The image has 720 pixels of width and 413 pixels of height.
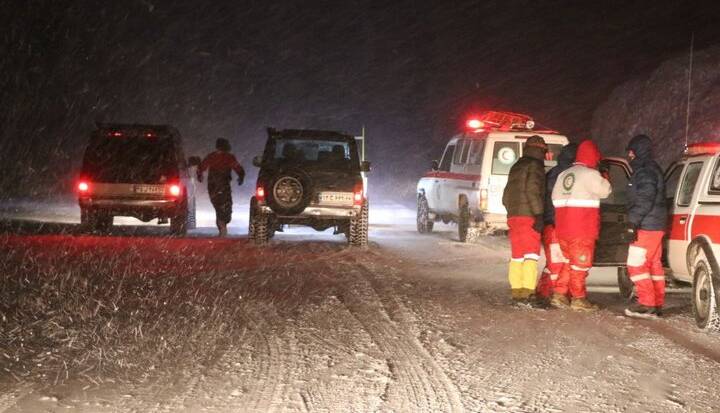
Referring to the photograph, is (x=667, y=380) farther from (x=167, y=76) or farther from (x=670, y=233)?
(x=167, y=76)

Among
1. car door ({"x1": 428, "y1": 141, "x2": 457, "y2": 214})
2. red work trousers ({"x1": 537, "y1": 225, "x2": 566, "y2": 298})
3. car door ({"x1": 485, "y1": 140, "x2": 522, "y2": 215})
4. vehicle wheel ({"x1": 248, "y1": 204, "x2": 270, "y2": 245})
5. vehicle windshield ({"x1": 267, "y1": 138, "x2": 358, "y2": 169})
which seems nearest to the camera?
red work trousers ({"x1": 537, "y1": 225, "x2": 566, "y2": 298})

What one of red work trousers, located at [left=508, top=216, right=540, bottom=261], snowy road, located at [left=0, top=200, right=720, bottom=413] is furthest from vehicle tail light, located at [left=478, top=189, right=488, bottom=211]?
red work trousers, located at [left=508, top=216, right=540, bottom=261]

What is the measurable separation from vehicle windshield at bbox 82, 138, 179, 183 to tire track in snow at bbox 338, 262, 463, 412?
24.3 feet

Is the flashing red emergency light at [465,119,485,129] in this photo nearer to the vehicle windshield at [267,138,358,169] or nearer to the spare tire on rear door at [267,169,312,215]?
the vehicle windshield at [267,138,358,169]

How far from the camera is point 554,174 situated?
966 cm

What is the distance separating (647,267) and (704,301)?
81 centimetres

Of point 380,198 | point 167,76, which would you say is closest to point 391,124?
point 167,76

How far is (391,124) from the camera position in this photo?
62.5 meters

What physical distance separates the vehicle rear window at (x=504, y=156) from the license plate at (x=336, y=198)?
262 cm

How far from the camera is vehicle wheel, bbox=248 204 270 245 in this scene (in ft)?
46.8

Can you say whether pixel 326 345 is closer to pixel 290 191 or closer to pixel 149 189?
pixel 290 191

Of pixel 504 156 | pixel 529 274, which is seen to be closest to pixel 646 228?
pixel 529 274

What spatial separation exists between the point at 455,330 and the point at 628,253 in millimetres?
2561

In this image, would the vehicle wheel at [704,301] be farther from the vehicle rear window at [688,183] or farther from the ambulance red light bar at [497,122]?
the ambulance red light bar at [497,122]
